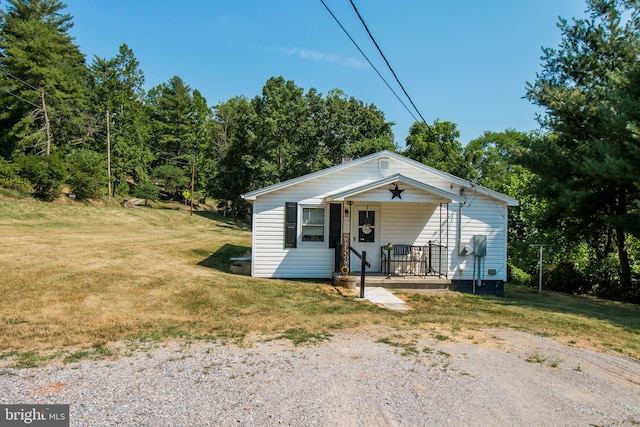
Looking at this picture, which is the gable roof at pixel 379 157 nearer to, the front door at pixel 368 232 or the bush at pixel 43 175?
the front door at pixel 368 232

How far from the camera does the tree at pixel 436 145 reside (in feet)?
109

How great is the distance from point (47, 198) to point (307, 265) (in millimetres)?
22522

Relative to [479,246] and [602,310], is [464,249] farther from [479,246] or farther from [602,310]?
[602,310]

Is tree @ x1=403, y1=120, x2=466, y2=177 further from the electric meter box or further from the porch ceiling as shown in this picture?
the porch ceiling

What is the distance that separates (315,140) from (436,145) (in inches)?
399

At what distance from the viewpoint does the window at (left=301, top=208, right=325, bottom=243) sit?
11.9 m

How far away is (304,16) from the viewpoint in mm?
7594

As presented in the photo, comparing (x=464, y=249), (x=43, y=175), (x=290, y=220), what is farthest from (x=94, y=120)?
(x=464, y=249)

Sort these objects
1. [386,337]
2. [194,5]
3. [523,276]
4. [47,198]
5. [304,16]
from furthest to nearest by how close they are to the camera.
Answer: [47,198] < [523,276] < [194,5] < [304,16] < [386,337]

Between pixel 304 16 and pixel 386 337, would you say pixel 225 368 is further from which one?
pixel 304 16

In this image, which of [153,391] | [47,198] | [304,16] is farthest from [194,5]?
[47,198]

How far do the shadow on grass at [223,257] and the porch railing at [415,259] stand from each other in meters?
5.05

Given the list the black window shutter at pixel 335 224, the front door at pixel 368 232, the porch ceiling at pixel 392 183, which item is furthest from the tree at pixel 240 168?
the porch ceiling at pixel 392 183

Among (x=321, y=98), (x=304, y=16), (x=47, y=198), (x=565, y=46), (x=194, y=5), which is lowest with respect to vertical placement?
(x=47, y=198)
